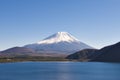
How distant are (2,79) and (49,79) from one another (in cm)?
1521

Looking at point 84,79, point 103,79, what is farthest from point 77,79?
point 103,79

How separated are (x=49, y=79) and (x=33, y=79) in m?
5.25

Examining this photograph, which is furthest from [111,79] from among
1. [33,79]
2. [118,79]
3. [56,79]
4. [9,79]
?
[9,79]

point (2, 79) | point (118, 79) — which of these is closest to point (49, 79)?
point (2, 79)

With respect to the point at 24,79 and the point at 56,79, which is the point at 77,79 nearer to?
the point at 56,79

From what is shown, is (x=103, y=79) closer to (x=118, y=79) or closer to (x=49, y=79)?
(x=118, y=79)

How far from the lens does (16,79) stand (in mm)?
98188

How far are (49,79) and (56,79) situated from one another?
2.80m

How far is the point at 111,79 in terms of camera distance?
98625 mm

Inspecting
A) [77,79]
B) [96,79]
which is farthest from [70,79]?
[96,79]

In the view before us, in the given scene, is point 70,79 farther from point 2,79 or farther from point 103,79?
point 2,79

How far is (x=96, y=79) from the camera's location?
324 feet

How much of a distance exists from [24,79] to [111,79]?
2857cm

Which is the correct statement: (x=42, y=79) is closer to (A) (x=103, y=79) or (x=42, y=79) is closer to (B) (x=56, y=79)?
(B) (x=56, y=79)
